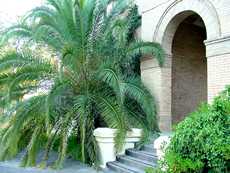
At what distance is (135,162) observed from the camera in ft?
28.0

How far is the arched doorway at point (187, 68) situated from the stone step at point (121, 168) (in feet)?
14.2

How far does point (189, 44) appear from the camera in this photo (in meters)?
13.2

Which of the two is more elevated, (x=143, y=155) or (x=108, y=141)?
(x=108, y=141)

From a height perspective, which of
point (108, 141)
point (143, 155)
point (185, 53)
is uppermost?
point (185, 53)

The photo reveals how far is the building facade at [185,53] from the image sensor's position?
28.8ft

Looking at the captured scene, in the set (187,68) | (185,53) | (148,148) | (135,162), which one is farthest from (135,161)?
(185,53)

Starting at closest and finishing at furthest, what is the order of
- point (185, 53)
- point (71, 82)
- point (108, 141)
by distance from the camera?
point (108, 141)
point (71, 82)
point (185, 53)

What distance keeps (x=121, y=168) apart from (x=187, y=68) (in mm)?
5926

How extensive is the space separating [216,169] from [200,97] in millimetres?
8130

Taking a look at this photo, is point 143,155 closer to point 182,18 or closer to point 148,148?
point 148,148

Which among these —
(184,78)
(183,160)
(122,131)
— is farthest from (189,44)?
(183,160)

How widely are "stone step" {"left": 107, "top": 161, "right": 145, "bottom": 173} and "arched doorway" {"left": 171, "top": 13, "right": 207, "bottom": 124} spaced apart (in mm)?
4338

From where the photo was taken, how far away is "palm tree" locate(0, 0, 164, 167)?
9.34 m

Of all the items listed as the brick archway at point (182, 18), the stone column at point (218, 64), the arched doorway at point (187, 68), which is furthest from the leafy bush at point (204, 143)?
the arched doorway at point (187, 68)
